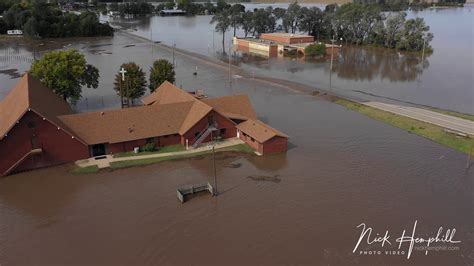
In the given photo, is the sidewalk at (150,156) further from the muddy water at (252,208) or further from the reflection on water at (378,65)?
the reflection on water at (378,65)

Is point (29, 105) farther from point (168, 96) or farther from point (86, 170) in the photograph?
point (168, 96)

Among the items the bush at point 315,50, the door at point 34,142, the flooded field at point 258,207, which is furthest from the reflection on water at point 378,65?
the door at point 34,142

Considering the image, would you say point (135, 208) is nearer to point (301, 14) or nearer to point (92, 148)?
point (92, 148)

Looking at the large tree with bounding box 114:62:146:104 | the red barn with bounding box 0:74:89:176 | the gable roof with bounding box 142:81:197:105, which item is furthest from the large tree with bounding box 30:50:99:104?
the red barn with bounding box 0:74:89:176

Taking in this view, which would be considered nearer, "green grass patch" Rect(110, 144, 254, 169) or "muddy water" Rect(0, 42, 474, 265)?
"muddy water" Rect(0, 42, 474, 265)

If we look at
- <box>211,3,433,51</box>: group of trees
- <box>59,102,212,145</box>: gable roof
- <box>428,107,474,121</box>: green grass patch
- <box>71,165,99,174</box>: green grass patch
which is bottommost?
<box>71,165,99,174</box>: green grass patch

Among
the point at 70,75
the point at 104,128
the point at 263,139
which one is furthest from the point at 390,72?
the point at 104,128

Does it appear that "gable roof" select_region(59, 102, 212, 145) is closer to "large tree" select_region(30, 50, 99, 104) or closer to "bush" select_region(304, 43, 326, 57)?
"large tree" select_region(30, 50, 99, 104)

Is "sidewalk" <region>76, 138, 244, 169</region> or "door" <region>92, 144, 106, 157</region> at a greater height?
"door" <region>92, 144, 106, 157</region>
